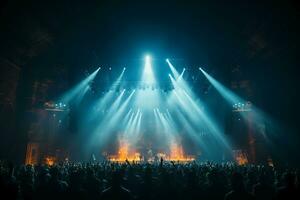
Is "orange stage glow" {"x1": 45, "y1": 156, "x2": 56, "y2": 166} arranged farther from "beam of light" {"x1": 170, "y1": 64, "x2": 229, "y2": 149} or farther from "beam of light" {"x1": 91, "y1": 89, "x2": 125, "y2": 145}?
"beam of light" {"x1": 170, "y1": 64, "x2": 229, "y2": 149}

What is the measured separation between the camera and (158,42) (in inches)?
898

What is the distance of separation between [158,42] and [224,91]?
991 centimetres

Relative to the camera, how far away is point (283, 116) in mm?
19891

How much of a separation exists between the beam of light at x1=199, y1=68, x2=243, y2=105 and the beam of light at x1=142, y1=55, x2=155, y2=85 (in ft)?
17.9

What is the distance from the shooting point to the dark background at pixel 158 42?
17.5 meters

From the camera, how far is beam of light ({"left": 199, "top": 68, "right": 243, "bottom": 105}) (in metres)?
27.4

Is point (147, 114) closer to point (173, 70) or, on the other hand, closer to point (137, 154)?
point (137, 154)

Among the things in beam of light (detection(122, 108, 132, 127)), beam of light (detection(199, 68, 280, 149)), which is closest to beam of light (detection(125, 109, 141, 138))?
beam of light (detection(122, 108, 132, 127))

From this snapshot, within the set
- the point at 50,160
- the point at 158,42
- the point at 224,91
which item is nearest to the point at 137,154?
the point at 50,160

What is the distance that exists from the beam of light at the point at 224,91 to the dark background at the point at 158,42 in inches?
36.5

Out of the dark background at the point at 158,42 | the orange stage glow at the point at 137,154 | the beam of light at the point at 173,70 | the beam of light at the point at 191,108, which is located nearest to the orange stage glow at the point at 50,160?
the dark background at the point at 158,42

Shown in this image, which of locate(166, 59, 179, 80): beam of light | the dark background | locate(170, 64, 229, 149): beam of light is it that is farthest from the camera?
locate(170, 64, 229, 149): beam of light

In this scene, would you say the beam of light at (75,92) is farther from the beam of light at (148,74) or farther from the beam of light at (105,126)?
the beam of light at (105,126)

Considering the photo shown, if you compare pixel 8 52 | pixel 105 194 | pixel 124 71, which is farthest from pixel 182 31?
pixel 105 194
